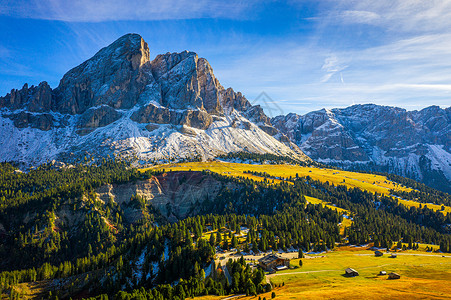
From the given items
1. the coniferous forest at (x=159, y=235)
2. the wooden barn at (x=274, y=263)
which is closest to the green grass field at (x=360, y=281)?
the wooden barn at (x=274, y=263)

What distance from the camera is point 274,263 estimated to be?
77.3m

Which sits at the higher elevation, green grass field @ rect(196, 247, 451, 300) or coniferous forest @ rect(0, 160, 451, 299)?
green grass field @ rect(196, 247, 451, 300)

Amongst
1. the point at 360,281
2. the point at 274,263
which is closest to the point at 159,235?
the point at 274,263

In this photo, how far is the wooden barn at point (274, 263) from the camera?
75.8 metres

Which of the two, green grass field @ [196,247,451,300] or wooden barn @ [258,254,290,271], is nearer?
green grass field @ [196,247,451,300]

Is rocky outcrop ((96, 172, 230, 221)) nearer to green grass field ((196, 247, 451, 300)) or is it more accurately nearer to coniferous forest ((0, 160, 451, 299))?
coniferous forest ((0, 160, 451, 299))

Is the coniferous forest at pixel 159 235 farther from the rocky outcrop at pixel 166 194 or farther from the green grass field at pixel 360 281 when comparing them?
the green grass field at pixel 360 281

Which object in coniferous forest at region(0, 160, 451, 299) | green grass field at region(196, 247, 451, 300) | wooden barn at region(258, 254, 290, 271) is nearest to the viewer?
green grass field at region(196, 247, 451, 300)

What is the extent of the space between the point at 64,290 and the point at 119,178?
95274mm

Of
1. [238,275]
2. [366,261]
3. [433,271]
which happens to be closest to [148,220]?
[238,275]

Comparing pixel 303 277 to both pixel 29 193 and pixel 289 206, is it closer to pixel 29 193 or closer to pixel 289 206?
pixel 289 206

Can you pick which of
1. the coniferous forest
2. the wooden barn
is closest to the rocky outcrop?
the coniferous forest

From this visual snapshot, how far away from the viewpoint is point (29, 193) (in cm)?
18625

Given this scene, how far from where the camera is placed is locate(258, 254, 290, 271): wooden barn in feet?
249
